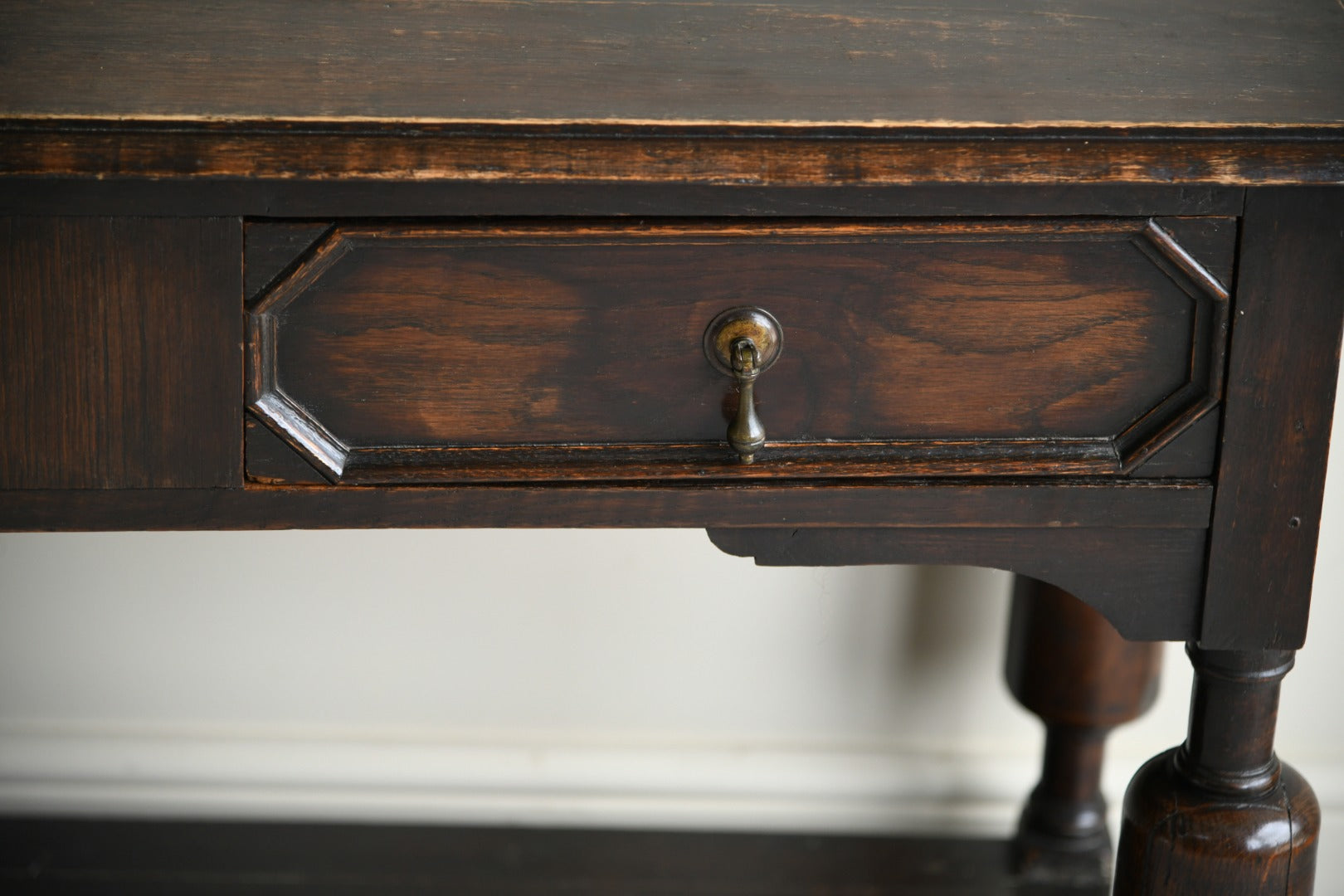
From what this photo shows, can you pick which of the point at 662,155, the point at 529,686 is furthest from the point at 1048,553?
the point at 529,686

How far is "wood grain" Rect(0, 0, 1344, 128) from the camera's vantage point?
49 centimetres

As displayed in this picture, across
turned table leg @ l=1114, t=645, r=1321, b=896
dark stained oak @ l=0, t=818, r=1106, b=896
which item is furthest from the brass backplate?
dark stained oak @ l=0, t=818, r=1106, b=896

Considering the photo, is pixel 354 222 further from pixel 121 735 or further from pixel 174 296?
pixel 121 735

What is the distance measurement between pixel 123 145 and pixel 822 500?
28 centimetres

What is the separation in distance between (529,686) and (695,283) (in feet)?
1.84

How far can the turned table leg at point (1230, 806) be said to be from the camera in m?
0.61

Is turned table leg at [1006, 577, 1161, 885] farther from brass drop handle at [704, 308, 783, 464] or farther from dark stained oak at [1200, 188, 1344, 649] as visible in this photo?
brass drop handle at [704, 308, 783, 464]

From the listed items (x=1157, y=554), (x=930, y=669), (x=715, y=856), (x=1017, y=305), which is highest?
(x=1017, y=305)

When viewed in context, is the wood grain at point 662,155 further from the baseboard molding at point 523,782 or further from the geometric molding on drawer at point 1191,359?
the baseboard molding at point 523,782

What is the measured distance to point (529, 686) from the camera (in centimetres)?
102

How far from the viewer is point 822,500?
1.82 ft

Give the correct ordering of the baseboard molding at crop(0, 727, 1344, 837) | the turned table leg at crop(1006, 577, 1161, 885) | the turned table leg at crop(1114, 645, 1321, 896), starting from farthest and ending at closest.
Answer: the baseboard molding at crop(0, 727, 1344, 837)
the turned table leg at crop(1006, 577, 1161, 885)
the turned table leg at crop(1114, 645, 1321, 896)

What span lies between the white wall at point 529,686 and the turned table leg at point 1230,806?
1.25 feet

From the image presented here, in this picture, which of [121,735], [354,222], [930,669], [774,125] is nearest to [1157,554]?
[774,125]
